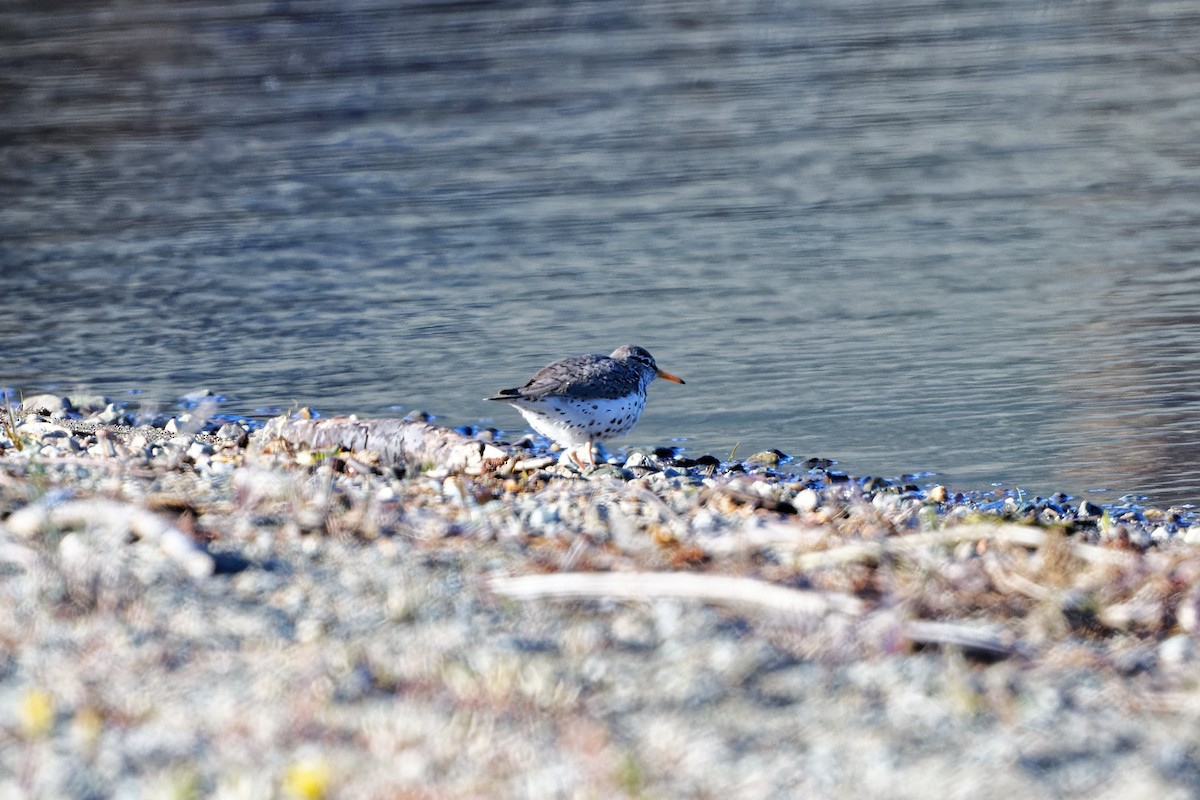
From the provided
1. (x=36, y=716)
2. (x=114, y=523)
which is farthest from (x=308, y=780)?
(x=114, y=523)

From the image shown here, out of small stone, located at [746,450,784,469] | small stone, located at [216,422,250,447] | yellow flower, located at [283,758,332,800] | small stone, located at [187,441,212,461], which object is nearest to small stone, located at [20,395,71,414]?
small stone, located at [216,422,250,447]

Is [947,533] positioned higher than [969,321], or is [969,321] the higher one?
[947,533]

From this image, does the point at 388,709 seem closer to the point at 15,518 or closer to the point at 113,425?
the point at 15,518

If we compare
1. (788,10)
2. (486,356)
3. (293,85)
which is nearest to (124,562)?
(486,356)

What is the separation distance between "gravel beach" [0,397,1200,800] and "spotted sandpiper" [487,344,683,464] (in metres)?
2.47

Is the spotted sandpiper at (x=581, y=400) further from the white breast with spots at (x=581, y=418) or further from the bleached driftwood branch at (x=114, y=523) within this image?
the bleached driftwood branch at (x=114, y=523)

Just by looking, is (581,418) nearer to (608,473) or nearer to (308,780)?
(608,473)

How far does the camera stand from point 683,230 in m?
13.9

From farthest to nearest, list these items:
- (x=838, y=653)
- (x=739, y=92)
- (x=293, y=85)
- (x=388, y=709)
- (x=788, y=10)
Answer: (x=788, y=10)
(x=293, y=85)
(x=739, y=92)
(x=838, y=653)
(x=388, y=709)

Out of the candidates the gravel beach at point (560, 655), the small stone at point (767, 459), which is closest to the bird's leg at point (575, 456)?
the small stone at point (767, 459)

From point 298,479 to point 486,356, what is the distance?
5243mm

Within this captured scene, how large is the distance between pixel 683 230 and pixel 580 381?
580 cm

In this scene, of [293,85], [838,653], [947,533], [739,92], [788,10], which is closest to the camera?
[838,653]

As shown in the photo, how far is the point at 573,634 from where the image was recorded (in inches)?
161
